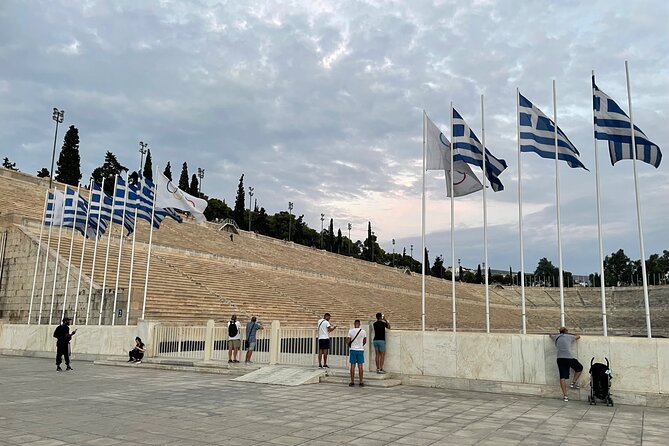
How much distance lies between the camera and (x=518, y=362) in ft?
38.0

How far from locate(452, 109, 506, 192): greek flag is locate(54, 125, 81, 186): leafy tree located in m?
55.8

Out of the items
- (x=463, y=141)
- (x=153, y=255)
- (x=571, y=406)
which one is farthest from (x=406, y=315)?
(x=571, y=406)

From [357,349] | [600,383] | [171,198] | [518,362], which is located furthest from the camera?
[171,198]

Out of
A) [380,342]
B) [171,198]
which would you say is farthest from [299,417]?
[171,198]

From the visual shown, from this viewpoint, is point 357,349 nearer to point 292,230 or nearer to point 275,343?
point 275,343

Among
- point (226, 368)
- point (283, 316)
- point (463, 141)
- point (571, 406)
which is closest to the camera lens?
point (571, 406)

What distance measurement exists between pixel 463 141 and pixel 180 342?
12009 millimetres

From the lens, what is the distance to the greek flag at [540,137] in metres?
12.9

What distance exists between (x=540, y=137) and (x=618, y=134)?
185 cm

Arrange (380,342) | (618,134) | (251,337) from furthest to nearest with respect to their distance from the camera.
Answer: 1. (251,337)
2. (380,342)
3. (618,134)

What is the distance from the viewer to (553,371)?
1116 cm

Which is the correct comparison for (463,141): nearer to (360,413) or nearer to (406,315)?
(360,413)

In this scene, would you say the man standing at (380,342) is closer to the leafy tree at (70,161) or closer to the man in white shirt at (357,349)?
the man in white shirt at (357,349)

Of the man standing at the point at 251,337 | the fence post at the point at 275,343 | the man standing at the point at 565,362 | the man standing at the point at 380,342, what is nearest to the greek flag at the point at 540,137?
the man standing at the point at 565,362
